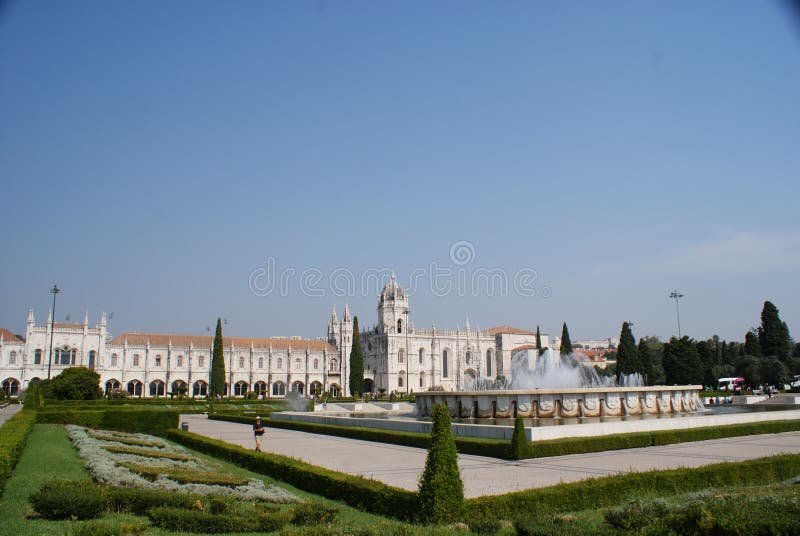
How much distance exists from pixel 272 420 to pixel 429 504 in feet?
70.0

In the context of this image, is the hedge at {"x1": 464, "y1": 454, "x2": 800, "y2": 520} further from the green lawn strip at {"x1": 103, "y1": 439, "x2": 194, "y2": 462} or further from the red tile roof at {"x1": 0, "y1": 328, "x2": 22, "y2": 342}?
the red tile roof at {"x1": 0, "y1": 328, "x2": 22, "y2": 342}

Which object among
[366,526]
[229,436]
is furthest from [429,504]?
[229,436]

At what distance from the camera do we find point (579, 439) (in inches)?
597

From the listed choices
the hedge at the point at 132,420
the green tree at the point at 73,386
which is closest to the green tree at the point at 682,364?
the green tree at the point at 73,386

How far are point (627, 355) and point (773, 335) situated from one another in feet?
46.0

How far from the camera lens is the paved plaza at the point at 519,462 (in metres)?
11.3

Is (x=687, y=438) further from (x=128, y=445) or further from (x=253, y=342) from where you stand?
(x=253, y=342)

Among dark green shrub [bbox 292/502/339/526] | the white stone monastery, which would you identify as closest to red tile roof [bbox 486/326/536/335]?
the white stone monastery

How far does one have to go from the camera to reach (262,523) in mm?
7852

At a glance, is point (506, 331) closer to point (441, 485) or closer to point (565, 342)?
point (565, 342)

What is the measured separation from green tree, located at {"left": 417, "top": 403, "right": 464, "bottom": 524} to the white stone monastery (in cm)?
4944

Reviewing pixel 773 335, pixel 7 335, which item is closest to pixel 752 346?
pixel 773 335

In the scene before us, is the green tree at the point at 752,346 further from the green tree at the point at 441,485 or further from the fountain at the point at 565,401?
the green tree at the point at 441,485

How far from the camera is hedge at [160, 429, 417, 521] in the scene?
333 inches
